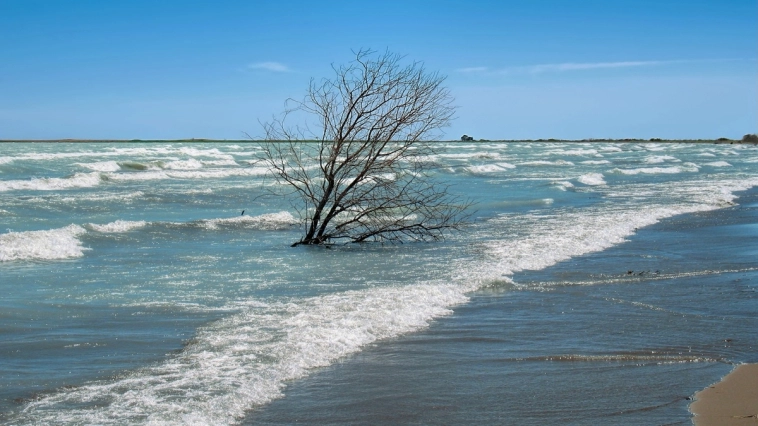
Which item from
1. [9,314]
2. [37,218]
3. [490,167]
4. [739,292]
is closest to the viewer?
[9,314]

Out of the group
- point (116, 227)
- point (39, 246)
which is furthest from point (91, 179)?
point (39, 246)

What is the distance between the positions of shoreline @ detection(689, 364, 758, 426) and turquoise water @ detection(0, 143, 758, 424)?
122mm

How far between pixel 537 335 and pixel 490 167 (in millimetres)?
42913

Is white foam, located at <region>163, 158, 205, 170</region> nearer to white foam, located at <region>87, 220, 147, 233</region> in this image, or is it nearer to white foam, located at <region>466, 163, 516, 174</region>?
white foam, located at <region>466, 163, 516, 174</region>

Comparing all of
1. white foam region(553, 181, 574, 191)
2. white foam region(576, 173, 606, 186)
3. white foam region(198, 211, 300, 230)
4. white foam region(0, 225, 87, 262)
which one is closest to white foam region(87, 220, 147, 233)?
white foam region(198, 211, 300, 230)

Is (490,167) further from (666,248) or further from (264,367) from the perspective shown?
(264,367)

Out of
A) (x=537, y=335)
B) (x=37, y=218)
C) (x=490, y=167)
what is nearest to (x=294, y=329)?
(x=537, y=335)

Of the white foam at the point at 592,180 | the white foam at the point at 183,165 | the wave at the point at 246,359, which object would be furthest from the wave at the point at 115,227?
the white foam at the point at 183,165

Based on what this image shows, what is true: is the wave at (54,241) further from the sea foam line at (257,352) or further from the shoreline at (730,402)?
the shoreline at (730,402)

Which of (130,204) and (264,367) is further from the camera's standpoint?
(130,204)

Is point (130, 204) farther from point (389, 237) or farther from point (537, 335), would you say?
point (537, 335)

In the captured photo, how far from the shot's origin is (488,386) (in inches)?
216

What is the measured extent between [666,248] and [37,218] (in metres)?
14.4

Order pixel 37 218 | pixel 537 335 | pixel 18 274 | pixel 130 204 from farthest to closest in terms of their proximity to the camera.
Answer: pixel 130 204 < pixel 37 218 < pixel 18 274 < pixel 537 335
